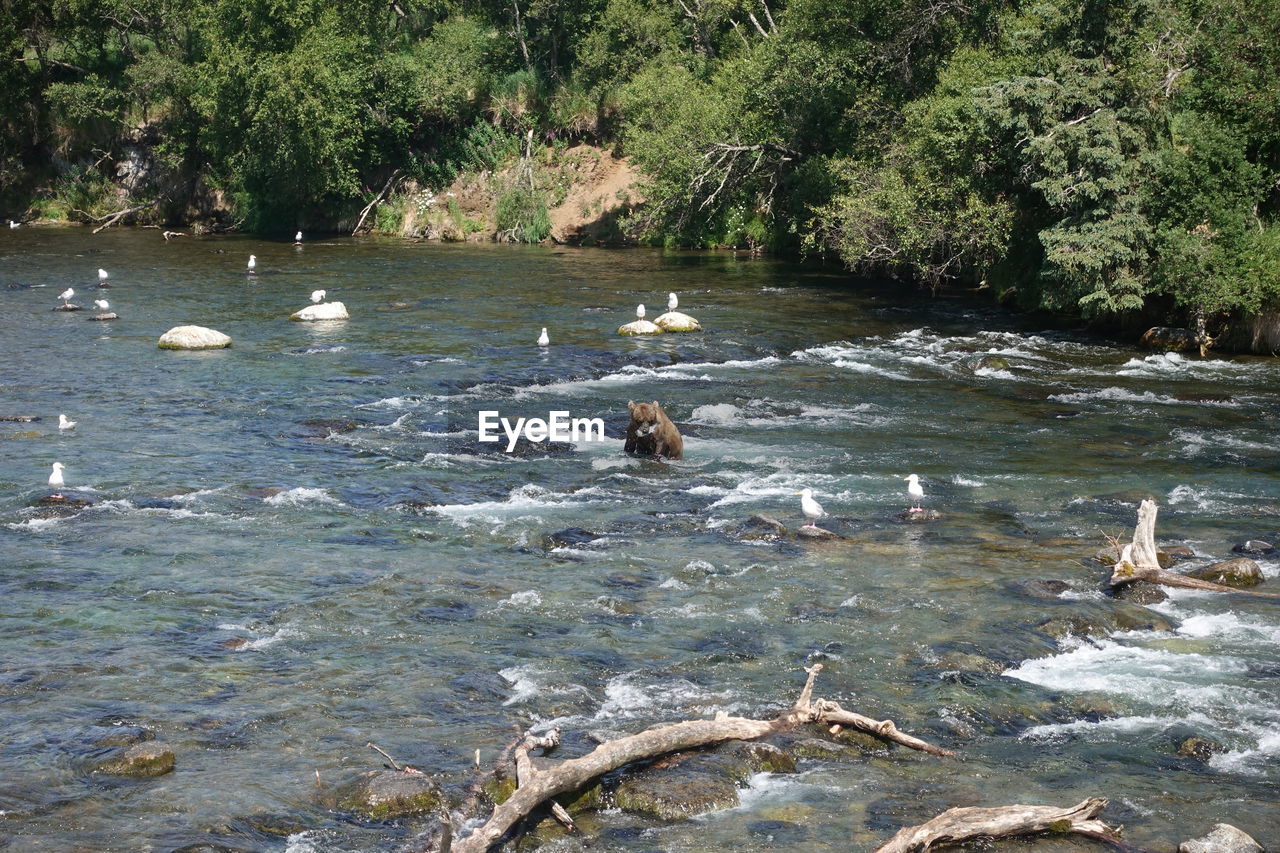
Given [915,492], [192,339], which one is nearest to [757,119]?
[192,339]

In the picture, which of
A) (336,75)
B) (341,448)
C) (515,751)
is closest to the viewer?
(515,751)

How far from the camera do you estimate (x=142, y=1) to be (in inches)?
2355

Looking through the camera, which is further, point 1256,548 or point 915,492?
point 915,492

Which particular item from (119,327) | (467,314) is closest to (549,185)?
(467,314)

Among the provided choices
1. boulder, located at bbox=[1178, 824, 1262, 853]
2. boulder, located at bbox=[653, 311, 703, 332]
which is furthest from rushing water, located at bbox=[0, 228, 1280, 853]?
boulder, located at bbox=[653, 311, 703, 332]

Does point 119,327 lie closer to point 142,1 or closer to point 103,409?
point 103,409

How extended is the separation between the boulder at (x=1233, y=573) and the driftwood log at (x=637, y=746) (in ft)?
19.7

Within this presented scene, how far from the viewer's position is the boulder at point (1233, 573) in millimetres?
15203

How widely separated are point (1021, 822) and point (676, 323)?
23444 millimetres

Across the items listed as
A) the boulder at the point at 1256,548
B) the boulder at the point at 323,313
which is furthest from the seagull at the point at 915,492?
the boulder at the point at 323,313

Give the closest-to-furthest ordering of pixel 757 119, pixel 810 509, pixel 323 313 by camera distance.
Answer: pixel 810 509, pixel 323 313, pixel 757 119

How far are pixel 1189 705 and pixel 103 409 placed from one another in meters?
19.6

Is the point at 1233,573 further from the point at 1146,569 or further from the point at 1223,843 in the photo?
the point at 1223,843

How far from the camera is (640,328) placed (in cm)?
3192
